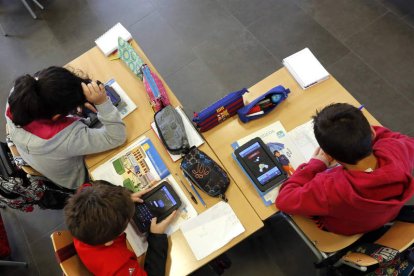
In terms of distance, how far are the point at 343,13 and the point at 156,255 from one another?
260 cm

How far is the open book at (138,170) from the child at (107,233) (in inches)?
6.1

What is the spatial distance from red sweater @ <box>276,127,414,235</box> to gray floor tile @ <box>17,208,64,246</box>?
179 cm

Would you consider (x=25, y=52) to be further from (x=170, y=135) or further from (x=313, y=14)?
(x=313, y=14)

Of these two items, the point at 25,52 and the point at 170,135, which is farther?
the point at 25,52

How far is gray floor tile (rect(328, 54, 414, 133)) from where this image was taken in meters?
2.55

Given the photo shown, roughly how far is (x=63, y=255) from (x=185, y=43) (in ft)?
7.08

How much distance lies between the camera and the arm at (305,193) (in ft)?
4.49

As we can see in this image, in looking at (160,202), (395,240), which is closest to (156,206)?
(160,202)

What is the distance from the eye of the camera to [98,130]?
1.77m

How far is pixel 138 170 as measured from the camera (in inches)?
69.2

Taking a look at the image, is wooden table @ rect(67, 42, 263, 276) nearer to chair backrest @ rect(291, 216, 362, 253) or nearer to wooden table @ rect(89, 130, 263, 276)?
wooden table @ rect(89, 130, 263, 276)

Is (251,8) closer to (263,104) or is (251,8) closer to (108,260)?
(263,104)

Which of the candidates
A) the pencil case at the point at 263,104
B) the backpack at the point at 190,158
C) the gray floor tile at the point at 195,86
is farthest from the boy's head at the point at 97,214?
the gray floor tile at the point at 195,86

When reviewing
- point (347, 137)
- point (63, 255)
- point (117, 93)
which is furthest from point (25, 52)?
point (347, 137)
